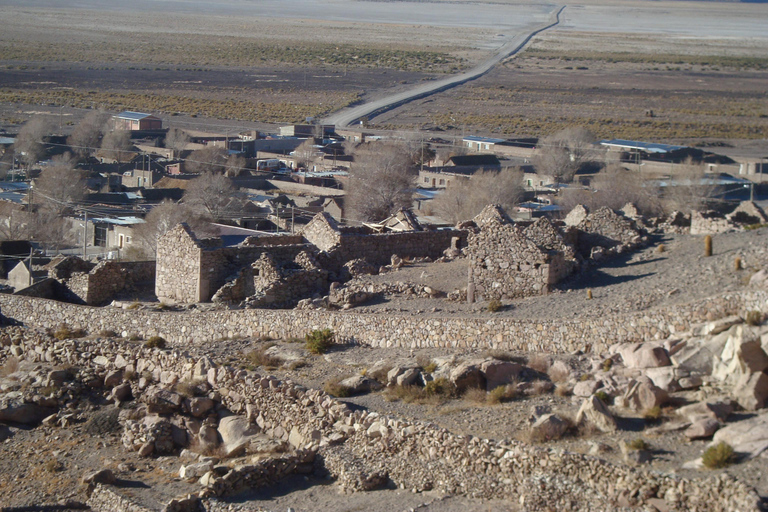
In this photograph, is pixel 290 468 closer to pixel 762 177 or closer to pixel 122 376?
pixel 122 376

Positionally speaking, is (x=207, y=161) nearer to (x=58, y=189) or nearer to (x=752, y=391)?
(x=58, y=189)

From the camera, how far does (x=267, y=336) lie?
1636 centimetres

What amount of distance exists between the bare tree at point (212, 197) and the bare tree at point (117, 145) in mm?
20353

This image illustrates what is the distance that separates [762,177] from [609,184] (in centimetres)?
1312

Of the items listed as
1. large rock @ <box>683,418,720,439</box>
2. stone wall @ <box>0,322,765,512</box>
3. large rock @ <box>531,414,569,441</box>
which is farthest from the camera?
large rock @ <box>531,414,569,441</box>

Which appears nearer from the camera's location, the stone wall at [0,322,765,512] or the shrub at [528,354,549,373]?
the stone wall at [0,322,765,512]

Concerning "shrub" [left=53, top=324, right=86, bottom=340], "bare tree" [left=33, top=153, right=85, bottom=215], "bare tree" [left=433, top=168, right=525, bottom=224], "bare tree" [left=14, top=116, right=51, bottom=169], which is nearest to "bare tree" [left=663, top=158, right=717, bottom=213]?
"bare tree" [left=433, top=168, right=525, bottom=224]

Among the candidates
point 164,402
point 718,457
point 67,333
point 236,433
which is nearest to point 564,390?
point 718,457

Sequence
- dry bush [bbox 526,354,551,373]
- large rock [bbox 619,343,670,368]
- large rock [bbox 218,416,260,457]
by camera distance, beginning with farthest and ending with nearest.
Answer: large rock [bbox 218,416,260,457]
dry bush [bbox 526,354,551,373]
large rock [bbox 619,343,670,368]

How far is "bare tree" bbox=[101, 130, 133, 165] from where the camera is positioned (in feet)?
224

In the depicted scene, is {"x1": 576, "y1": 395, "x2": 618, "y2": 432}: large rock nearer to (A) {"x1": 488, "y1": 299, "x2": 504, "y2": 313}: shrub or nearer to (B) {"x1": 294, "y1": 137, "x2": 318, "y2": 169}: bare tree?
(A) {"x1": 488, "y1": 299, "x2": 504, "y2": 313}: shrub

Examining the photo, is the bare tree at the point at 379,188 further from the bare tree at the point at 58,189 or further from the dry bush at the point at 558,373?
the dry bush at the point at 558,373

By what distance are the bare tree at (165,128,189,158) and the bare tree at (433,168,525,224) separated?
1229 inches

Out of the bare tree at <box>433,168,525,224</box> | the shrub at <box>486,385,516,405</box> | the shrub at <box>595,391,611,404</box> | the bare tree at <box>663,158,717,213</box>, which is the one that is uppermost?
the shrub at <box>595,391,611,404</box>
